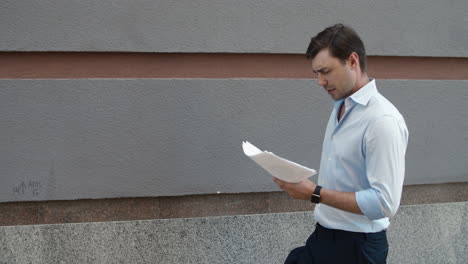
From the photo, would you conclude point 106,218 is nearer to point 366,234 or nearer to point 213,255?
point 213,255

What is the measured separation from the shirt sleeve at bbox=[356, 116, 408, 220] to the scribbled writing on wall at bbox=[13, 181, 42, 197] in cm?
248

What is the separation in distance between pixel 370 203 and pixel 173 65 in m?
2.20

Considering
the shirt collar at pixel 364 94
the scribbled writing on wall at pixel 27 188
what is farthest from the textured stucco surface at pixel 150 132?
the shirt collar at pixel 364 94

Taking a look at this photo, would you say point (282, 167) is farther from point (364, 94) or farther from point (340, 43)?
point (340, 43)

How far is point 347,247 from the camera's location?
2852 millimetres

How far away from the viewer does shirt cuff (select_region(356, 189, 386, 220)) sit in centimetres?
260

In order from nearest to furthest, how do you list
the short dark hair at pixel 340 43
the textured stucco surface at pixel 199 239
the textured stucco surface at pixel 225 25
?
the short dark hair at pixel 340 43, the textured stucco surface at pixel 225 25, the textured stucco surface at pixel 199 239

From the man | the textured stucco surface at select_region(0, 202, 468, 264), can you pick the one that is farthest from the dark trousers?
the textured stucco surface at select_region(0, 202, 468, 264)

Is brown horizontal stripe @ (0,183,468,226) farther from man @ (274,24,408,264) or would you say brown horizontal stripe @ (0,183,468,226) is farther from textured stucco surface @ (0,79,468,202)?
man @ (274,24,408,264)

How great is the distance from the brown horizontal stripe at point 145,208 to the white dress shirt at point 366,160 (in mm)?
1649

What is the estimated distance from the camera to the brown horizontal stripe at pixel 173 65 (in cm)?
415

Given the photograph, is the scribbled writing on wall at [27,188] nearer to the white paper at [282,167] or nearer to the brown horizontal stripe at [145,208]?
the brown horizontal stripe at [145,208]

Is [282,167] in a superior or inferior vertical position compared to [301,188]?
superior

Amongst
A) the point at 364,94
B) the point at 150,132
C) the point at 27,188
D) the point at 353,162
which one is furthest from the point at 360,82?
the point at 27,188
